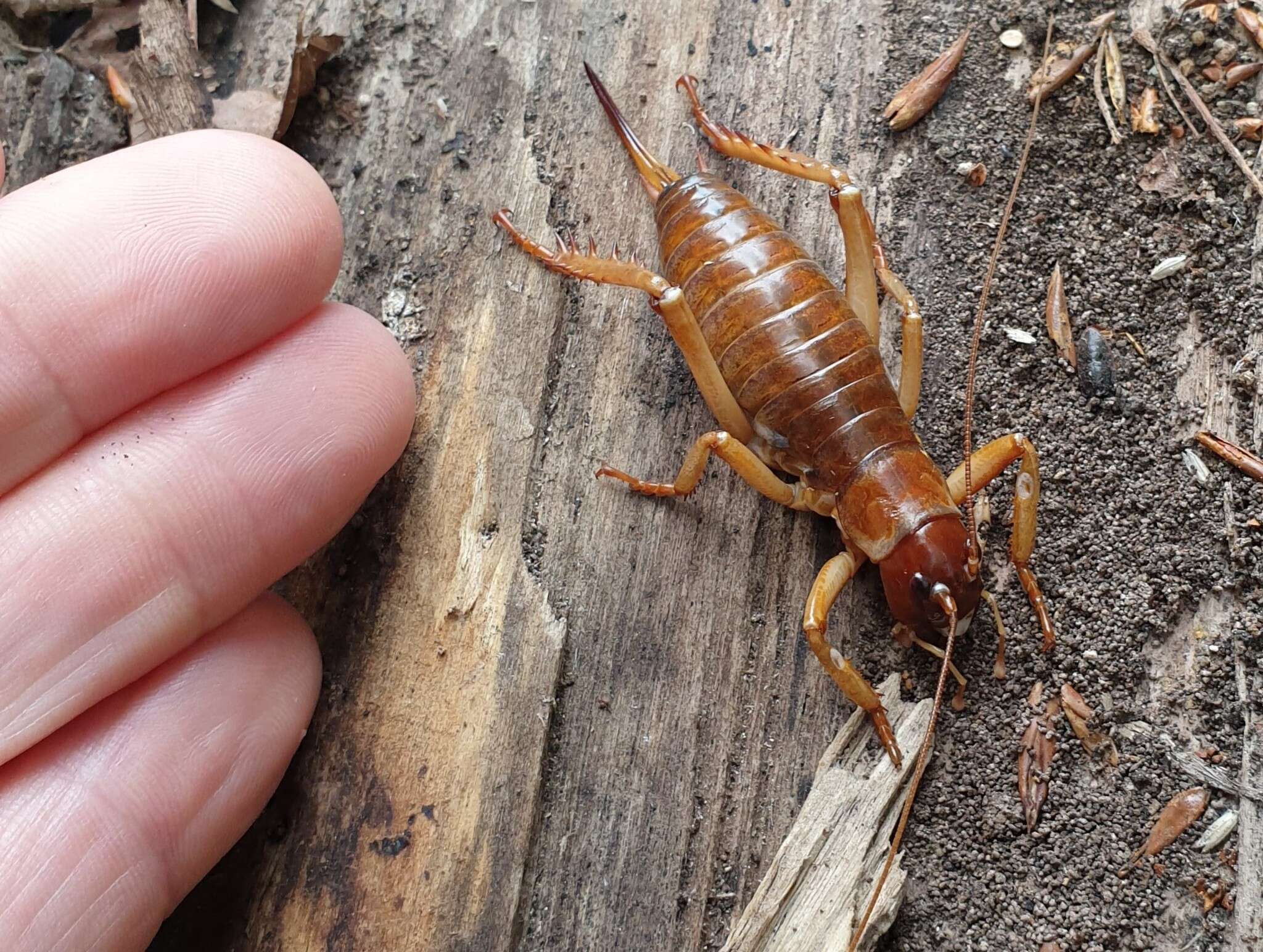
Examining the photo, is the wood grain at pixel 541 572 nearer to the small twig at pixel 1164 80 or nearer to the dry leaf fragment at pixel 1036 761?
the dry leaf fragment at pixel 1036 761

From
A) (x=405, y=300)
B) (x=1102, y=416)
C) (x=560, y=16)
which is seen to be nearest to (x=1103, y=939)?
(x=1102, y=416)

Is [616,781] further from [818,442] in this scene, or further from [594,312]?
[594,312]

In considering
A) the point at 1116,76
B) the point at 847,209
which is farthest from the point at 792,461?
the point at 1116,76

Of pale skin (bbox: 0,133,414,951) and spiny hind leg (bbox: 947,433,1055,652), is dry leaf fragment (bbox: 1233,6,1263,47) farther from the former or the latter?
pale skin (bbox: 0,133,414,951)

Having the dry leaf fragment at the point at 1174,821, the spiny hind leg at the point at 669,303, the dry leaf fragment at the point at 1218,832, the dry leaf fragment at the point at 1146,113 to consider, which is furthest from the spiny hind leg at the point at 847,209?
the dry leaf fragment at the point at 1218,832

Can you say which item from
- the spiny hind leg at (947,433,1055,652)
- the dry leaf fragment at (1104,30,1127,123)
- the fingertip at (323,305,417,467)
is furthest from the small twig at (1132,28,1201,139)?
the fingertip at (323,305,417,467)

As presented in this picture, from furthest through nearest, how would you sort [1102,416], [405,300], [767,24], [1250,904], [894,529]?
1. [767,24]
2. [405,300]
3. [1102,416]
4. [894,529]
5. [1250,904]
